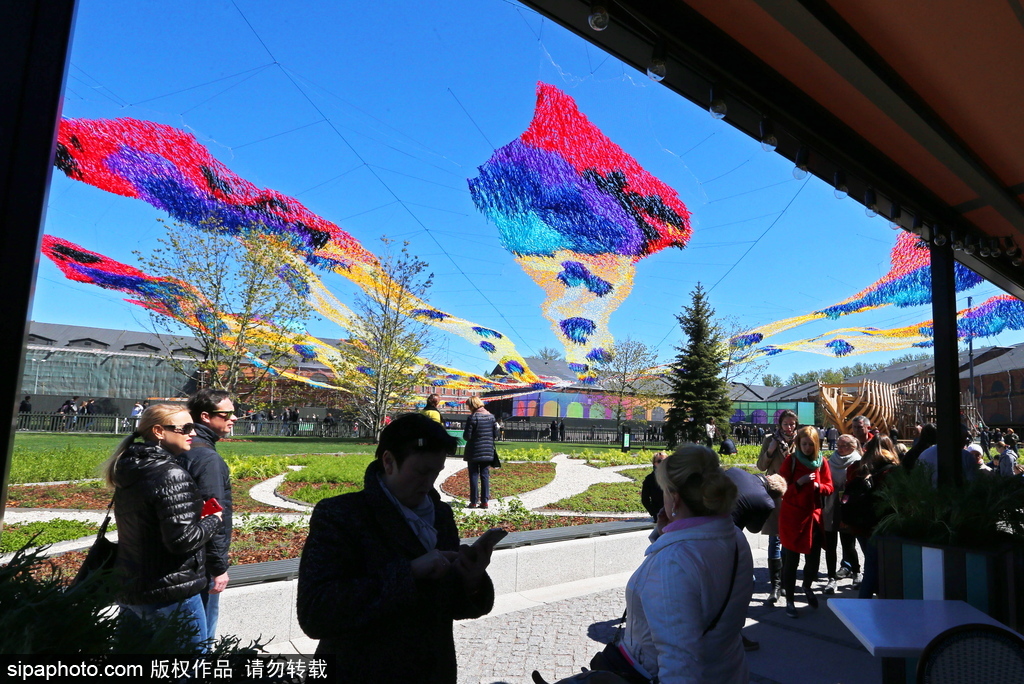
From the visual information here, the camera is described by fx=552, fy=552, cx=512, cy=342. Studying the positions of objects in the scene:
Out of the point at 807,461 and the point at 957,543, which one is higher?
the point at 807,461

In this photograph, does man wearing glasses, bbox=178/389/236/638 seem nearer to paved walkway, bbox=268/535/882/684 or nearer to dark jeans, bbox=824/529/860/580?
paved walkway, bbox=268/535/882/684

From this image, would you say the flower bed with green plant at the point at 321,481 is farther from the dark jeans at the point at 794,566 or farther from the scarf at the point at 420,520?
the scarf at the point at 420,520

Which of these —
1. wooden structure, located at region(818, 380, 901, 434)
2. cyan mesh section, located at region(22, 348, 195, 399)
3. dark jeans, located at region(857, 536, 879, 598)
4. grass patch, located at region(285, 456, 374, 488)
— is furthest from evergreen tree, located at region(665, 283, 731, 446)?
cyan mesh section, located at region(22, 348, 195, 399)

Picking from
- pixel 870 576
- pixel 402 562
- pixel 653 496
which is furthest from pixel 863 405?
pixel 402 562

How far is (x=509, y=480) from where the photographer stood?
12.7 metres

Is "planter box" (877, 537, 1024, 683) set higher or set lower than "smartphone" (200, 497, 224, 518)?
lower

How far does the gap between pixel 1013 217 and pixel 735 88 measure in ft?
14.2

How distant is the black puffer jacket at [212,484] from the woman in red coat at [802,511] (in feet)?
14.9

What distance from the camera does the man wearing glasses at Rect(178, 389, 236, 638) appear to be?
283 cm

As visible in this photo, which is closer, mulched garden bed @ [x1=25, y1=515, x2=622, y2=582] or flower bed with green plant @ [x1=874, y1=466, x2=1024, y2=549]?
flower bed with green plant @ [x1=874, y1=466, x2=1024, y2=549]

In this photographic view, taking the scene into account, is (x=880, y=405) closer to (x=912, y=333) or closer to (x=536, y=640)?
(x=912, y=333)

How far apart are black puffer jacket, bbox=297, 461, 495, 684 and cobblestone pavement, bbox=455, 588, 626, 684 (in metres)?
2.29

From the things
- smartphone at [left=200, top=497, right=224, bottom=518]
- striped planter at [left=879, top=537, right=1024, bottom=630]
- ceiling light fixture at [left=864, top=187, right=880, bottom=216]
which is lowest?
striped planter at [left=879, top=537, right=1024, bottom=630]

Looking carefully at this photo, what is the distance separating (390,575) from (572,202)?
8.13 metres
